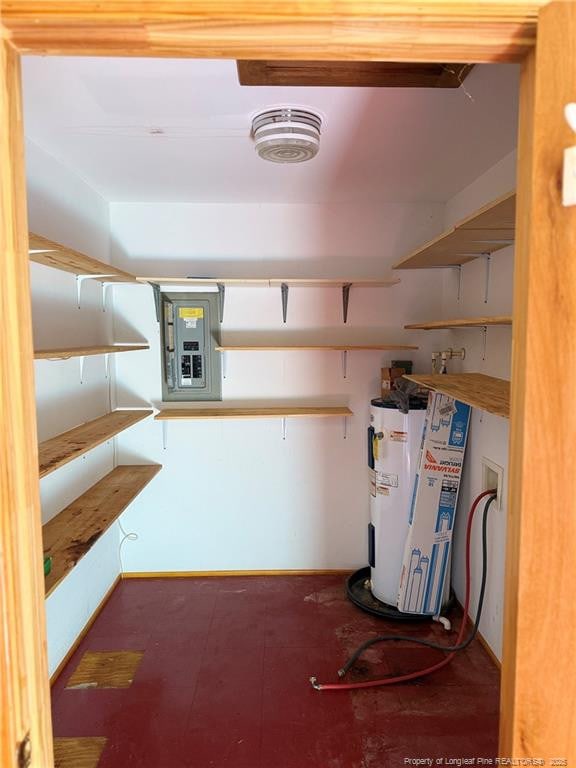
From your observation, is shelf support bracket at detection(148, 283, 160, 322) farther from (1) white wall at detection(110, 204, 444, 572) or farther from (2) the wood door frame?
(2) the wood door frame

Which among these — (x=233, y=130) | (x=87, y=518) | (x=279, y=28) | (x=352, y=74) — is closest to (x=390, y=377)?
(x=233, y=130)

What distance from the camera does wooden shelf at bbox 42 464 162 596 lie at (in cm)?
192

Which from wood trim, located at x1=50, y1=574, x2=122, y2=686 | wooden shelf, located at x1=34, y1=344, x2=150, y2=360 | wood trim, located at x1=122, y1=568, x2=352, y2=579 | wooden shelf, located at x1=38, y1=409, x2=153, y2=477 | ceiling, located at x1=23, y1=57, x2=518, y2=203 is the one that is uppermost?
ceiling, located at x1=23, y1=57, x2=518, y2=203

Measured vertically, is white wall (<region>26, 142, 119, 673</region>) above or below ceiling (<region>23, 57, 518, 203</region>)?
below

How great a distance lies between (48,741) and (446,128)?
2309 millimetres

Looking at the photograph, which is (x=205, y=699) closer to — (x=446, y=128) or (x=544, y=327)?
(x=544, y=327)

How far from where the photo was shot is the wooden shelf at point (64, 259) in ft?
5.34

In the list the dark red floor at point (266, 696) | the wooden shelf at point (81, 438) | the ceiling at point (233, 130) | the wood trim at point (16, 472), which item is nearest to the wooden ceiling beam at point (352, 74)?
the ceiling at point (233, 130)

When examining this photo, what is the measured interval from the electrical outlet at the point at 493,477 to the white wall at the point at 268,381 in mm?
872

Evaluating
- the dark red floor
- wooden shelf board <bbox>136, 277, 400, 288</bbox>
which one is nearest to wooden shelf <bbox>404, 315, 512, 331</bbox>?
wooden shelf board <bbox>136, 277, 400, 288</bbox>

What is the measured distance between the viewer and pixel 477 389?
6.83 feet

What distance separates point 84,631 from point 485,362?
275cm

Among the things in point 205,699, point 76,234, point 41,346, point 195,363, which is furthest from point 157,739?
point 76,234

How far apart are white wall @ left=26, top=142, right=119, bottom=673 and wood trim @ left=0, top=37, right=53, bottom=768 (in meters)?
1.51
